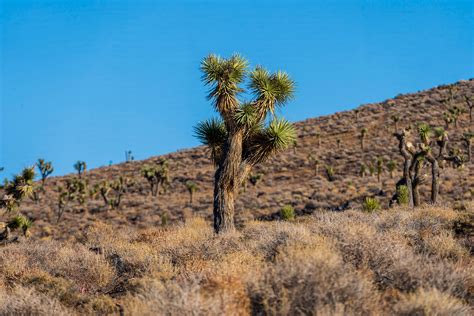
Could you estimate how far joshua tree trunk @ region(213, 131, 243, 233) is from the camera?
17016 mm

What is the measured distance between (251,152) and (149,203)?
31827mm

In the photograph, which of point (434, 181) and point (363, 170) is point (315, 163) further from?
point (434, 181)

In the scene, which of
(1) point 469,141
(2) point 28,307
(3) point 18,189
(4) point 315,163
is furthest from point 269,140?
(1) point 469,141

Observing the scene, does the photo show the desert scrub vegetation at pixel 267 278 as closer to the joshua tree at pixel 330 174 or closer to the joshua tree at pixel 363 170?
the joshua tree at pixel 363 170

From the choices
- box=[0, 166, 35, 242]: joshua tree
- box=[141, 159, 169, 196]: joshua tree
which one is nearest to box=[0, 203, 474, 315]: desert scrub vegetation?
box=[0, 166, 35, 242]: joshua tree

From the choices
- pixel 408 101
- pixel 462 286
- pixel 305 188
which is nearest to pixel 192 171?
pixel 305 188

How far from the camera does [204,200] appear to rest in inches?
1873

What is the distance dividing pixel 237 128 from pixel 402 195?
13.0m

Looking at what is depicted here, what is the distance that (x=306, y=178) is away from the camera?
5603cm

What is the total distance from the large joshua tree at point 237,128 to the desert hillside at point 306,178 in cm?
1207

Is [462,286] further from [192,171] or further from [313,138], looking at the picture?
[313,138]

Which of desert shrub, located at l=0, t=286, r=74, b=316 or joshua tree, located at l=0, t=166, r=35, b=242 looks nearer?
desert shrub, located at l=0, t=286, r=74, b=316

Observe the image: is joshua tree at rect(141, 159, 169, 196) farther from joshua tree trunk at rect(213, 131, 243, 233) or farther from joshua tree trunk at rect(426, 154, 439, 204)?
joshua tree trunk at rect(213, 131, 243, 233)

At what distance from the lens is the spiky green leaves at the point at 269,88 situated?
693 inches
